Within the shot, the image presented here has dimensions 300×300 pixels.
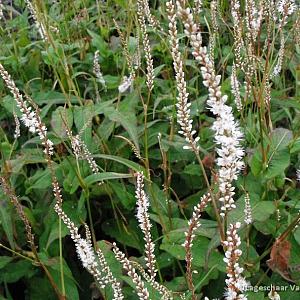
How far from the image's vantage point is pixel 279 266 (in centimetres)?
170

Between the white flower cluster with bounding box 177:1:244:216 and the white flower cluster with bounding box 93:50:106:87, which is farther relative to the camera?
the white flower cluster with bounding box 93:50:106:87

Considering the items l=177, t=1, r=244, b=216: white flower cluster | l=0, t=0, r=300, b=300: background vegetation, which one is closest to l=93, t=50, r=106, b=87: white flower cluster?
l=0, t=0, r=300, b=300: background vegetation

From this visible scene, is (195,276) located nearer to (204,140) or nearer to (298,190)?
(298,190)

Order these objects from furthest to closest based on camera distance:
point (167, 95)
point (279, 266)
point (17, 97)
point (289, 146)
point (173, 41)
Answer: point (167, 95) < point (289, 146) < point (279, 266) < point (17, 97) < point (173, 41)

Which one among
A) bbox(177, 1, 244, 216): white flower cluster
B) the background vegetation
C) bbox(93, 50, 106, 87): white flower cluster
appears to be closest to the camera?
bbox(177, 1, 244, 216): white flower cluster

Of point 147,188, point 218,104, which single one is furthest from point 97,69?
point 218,104

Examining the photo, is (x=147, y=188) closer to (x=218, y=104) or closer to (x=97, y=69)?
(x=97, y=69)

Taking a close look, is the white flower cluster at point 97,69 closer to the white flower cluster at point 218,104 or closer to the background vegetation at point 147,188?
the background vegetation at point 147,188

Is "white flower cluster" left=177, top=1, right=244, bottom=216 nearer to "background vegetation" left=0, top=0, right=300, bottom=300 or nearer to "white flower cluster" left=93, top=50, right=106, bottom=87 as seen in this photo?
"background vegetation" left=0, top=0, right=300, bottom=300

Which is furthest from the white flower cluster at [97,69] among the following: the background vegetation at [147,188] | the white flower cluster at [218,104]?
the white flower cluster at [218,104]

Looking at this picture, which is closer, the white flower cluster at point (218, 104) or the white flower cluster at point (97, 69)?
the white flower cluster at point (218, 104)

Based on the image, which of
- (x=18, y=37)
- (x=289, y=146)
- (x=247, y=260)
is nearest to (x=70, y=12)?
(x=18, y=37)

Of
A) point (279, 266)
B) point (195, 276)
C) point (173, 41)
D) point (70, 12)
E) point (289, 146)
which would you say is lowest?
point (195, 276)

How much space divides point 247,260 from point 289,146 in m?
0.48
